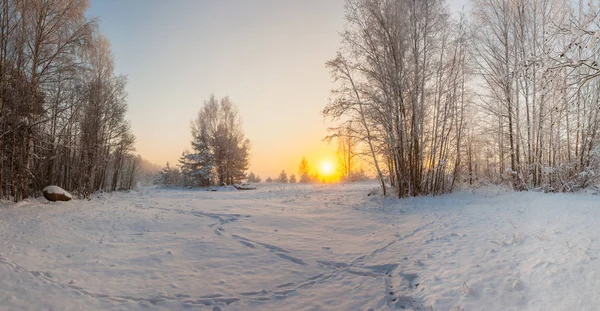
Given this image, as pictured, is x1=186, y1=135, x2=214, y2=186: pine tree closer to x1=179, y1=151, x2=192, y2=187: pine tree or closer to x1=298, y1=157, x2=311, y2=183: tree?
x1=179, y1=151, x2=192, y2=187: pine tree

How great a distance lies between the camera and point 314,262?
5.40m

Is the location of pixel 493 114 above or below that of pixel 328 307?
above

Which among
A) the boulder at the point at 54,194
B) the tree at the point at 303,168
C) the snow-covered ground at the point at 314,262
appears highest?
the tree at the point at 303,168

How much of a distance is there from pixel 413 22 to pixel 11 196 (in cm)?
1768

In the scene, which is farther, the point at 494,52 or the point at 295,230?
the point at 494,52

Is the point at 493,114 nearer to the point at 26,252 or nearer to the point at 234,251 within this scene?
the point at 234,251

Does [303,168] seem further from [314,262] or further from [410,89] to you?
[314,262]

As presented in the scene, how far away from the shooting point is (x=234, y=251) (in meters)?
5.96

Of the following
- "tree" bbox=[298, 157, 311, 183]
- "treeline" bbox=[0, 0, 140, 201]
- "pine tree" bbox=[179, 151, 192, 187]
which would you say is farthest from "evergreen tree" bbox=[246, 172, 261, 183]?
"treeline" bbox=[0, 0, 140, 201]

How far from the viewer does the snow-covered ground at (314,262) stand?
3631 millimetres

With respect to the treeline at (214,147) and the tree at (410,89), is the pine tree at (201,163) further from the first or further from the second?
the tree at (410,89)

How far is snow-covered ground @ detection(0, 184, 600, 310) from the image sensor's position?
3631mm

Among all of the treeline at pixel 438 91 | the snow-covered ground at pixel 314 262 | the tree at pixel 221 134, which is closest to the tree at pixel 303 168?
the tree at pixel 221 134

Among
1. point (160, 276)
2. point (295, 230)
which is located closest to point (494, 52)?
point (295, 230)
